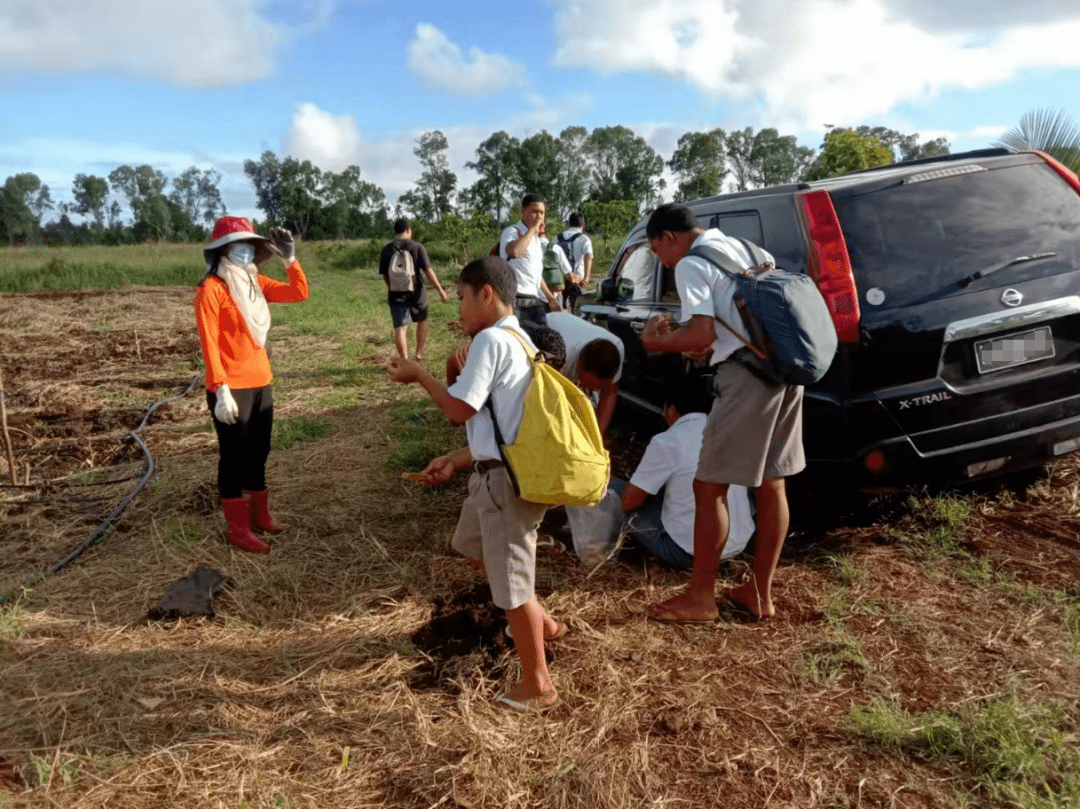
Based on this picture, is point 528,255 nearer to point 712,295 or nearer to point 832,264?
point 832,264

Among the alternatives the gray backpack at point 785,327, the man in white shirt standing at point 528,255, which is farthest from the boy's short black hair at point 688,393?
the man in white shirt standing at point 528,255

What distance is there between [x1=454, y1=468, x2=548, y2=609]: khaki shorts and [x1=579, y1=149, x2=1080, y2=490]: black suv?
1.56 meters

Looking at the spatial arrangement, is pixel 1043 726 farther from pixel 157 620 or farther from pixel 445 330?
pixel 445 330

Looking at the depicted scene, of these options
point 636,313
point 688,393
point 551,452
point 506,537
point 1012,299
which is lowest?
point 506,537

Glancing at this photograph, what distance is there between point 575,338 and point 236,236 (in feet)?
6.78

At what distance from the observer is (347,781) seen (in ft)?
8.30

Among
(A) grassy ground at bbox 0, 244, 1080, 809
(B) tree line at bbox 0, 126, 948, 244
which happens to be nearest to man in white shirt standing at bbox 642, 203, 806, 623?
(A) grassy ground at bbox 0, 244, 1080, 809

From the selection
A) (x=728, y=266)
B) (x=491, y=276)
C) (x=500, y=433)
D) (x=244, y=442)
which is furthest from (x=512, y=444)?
(x=244, y=442)

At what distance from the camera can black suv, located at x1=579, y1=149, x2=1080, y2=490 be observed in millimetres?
3432

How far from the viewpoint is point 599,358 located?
4.63m

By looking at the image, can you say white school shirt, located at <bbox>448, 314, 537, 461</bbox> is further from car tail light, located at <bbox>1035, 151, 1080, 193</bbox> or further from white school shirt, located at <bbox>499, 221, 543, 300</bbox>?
white school shirt, located at <bbox>499, 221, 543, 300</bbox>

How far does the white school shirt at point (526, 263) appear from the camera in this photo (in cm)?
690

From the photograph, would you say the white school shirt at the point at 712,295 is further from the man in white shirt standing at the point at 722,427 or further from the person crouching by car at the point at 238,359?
the person crouching by car at the point at 238,359

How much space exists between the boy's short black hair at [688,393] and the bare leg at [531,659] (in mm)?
1804
